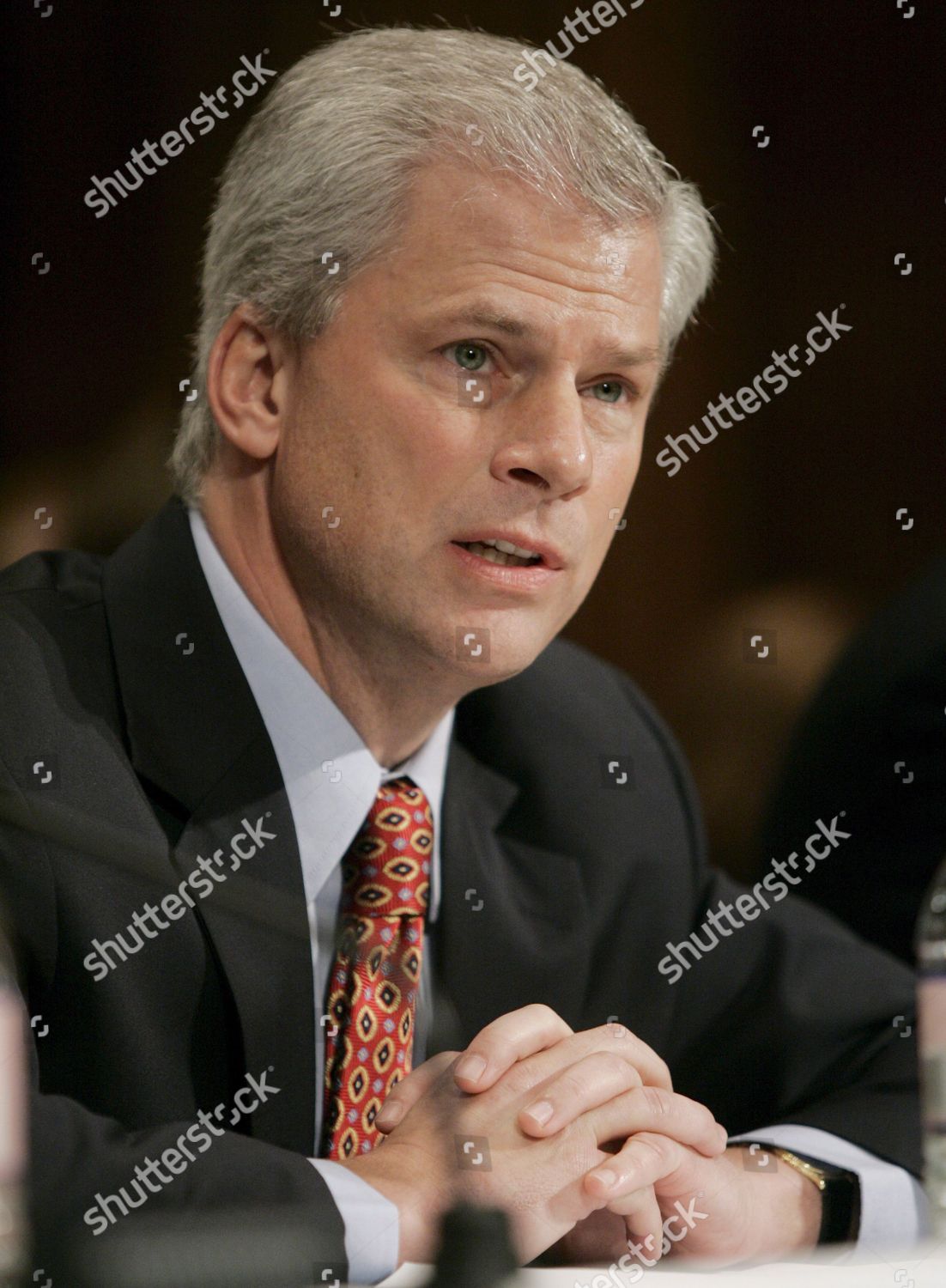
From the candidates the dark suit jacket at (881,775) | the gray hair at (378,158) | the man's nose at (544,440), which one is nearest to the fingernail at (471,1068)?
the man's nose at (544,440)

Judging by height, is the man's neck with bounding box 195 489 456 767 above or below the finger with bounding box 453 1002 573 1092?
above

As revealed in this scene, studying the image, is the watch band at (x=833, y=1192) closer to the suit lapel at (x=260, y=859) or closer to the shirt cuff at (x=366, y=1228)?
the suit lapel at (x=260, y=859)

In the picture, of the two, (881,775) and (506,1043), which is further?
(881,775)

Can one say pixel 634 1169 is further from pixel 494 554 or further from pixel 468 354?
pixel 468 354

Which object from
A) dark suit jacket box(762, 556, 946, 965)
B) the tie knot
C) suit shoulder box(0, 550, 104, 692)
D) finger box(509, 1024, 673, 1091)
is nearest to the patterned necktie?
the tie knot

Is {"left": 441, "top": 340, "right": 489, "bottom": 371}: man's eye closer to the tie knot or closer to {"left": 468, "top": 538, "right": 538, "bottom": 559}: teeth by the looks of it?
{"left": 468, "top": 538, "right": 538, "bottom": 559}: teeth

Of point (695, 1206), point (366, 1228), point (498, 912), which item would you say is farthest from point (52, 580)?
point (695, 1206)

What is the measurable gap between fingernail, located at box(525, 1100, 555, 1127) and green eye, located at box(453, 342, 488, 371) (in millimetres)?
498

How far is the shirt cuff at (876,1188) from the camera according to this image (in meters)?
1.14

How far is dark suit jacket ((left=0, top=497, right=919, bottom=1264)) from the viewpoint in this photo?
0.98 m

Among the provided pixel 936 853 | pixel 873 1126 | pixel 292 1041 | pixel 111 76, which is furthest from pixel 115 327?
pixel 936 853

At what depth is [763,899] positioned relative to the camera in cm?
139

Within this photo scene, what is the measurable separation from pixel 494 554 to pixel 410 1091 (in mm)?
375

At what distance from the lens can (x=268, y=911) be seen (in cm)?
104
